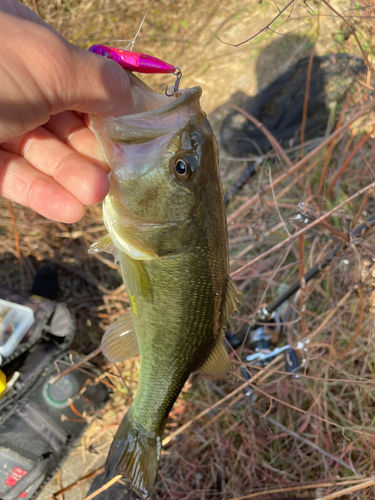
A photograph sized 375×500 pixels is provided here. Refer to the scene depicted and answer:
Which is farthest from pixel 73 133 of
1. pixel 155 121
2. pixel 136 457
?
pixel 136 457

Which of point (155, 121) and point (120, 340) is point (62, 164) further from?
point (120, 340)

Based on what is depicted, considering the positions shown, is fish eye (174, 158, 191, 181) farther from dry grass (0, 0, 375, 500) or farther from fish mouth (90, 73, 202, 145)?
dry grass (0, 0, 375, 500)

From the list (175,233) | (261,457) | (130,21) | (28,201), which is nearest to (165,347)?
(175,233)

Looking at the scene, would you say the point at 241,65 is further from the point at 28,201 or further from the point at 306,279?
the point at 28,201

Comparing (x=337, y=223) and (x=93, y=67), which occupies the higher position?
(x=93, y=67)

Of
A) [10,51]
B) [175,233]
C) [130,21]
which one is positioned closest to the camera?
[10,51]
